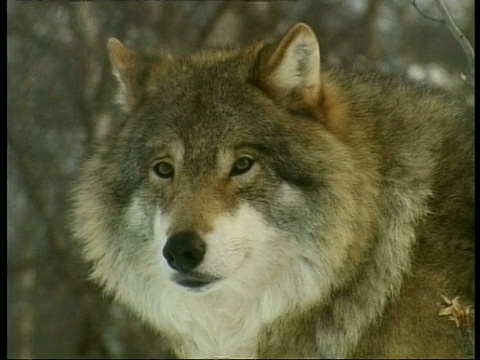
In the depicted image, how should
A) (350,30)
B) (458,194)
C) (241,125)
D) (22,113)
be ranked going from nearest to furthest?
(241,125) < (458,194) < (350,30) < (22,113)

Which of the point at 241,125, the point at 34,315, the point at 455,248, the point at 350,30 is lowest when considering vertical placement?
the point at 34,315

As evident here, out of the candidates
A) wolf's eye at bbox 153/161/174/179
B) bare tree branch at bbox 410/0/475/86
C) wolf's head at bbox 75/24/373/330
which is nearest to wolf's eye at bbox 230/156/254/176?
wolf's head at bbox 75/24/373/330

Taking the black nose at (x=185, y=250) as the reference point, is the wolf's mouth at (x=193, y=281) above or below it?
below

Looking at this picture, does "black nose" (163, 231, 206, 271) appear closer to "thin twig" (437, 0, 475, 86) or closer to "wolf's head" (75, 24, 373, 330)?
"wolf's head" (75, 24, 373, 330)

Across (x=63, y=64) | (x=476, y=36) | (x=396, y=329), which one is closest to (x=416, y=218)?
(x=396, y=329)

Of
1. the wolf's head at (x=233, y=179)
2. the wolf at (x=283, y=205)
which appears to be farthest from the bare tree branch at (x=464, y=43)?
the wolf's head at (x=233, y=179)

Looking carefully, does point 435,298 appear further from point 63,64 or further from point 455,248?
point 63,64

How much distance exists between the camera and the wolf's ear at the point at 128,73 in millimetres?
2611

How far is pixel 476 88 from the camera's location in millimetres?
2354

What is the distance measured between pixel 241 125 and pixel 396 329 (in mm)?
767

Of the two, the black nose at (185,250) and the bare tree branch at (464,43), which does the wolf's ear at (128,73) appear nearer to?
the black nose at (185,250)

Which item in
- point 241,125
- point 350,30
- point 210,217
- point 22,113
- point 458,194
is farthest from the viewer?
point 22,113

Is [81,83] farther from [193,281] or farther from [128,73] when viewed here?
[193,281]

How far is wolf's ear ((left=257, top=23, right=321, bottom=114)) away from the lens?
7.69 ft
